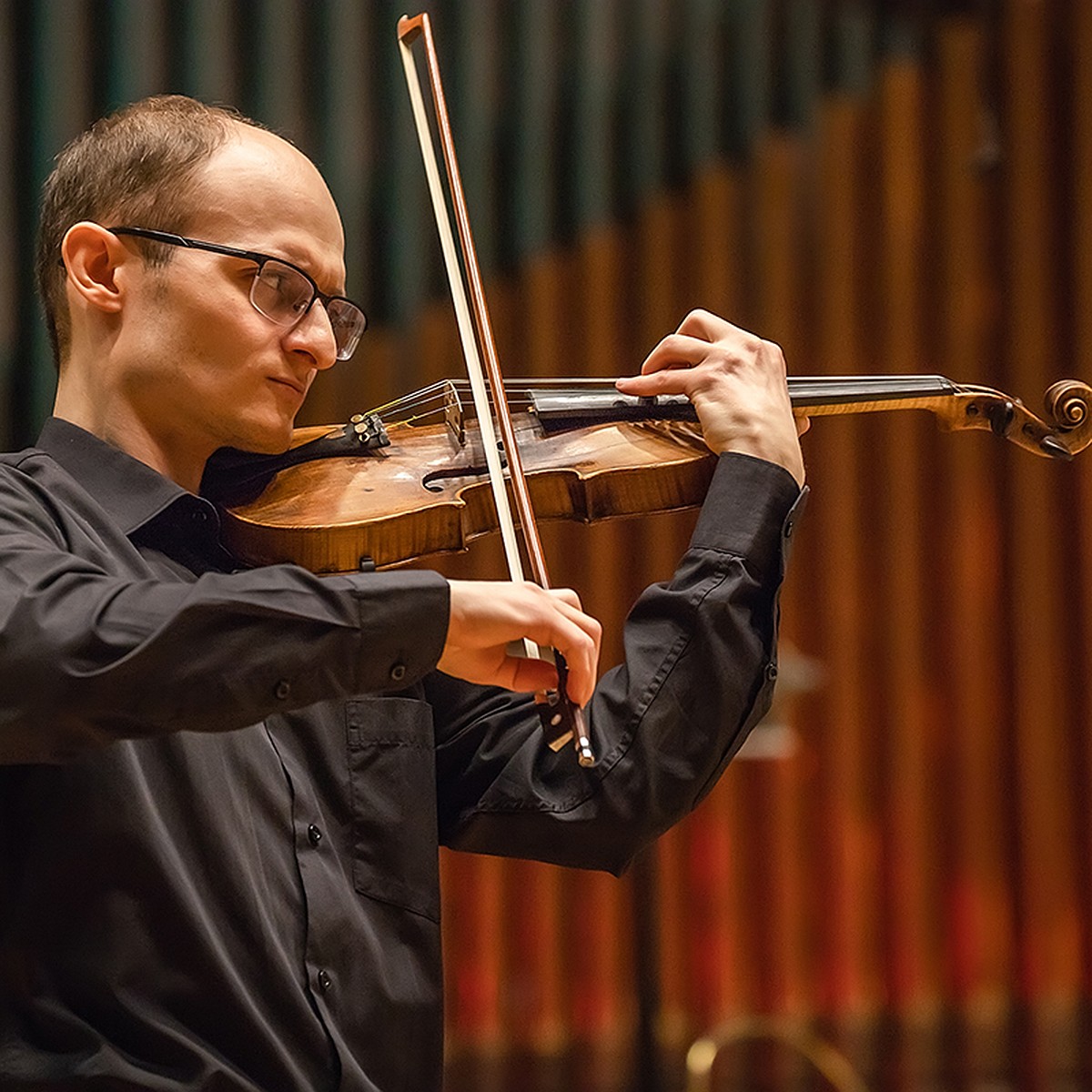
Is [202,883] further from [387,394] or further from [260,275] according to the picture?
[387,394]

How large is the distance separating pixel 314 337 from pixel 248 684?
0.40 metres

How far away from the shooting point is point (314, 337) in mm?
1183

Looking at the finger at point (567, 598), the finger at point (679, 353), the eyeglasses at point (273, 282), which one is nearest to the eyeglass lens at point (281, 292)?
the eyeglasses at point (273, 282)

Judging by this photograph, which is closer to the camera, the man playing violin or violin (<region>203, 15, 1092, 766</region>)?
the man playing violin

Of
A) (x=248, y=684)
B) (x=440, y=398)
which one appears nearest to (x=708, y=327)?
(x=440, y=398)

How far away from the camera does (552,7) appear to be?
2764mm

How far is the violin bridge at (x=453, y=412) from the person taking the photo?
1.27 m

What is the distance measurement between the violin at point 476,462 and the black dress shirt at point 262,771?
2.4 inches

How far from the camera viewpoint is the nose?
1.18 metres

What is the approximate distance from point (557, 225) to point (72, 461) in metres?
1.75

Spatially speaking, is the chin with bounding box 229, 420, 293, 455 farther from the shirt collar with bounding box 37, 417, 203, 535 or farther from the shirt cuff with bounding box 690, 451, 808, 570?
the shirt cuff with bounding box 690, 451, 808, 570

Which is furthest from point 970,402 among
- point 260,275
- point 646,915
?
point 646,915

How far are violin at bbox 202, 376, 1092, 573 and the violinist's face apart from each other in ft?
0.16

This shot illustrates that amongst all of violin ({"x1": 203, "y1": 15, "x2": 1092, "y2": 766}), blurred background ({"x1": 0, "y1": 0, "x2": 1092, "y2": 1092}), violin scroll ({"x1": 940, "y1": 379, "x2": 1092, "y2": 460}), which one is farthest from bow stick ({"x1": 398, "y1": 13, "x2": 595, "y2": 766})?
blurred background ({"x1": 0, "y1": 0, "x2": 1092, "y2": 1092})
